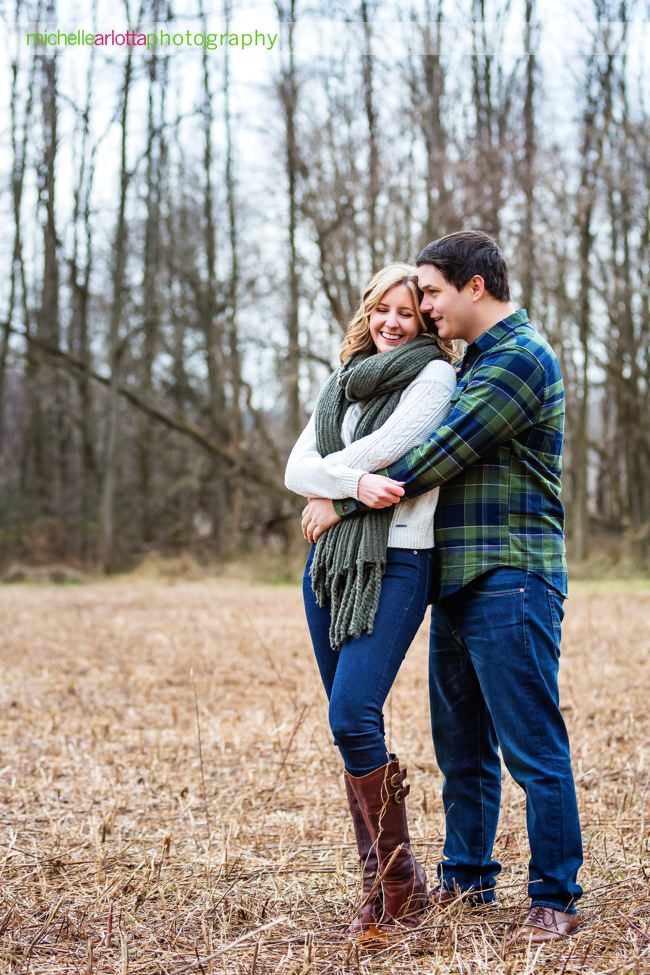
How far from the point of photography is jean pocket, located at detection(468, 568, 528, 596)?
9.14ft

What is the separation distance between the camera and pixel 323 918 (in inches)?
119

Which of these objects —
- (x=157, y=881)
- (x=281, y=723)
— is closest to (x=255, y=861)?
(x=157, y=881)

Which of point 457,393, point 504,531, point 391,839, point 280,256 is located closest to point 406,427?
point 457,393

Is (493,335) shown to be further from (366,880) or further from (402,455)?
(366,880)

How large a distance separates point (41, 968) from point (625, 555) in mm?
16211

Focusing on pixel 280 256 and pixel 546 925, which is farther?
pixel 280 256

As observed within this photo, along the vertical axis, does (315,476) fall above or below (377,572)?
above

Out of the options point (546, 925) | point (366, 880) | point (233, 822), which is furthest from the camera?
point (233, 822)

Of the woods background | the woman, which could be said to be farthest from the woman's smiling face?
the woods background

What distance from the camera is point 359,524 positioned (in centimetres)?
288

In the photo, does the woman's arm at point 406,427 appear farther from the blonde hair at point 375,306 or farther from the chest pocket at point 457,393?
the blonde hair at point 375,306

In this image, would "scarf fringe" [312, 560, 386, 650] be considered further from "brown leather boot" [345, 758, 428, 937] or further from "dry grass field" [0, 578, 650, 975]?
"dry grass field" [0, 578, 650, 975]

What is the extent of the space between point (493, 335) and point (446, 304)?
163mm

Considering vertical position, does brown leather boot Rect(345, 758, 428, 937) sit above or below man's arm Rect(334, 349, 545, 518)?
below
